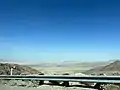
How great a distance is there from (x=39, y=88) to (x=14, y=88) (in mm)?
1967

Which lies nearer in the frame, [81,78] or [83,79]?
[83,79]

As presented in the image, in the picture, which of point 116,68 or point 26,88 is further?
point 116,68

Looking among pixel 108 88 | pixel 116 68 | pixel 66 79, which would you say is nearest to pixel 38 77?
pixel 66 79

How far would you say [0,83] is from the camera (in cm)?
2502

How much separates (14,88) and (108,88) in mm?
7079

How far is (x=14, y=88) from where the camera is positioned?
70.6 feet

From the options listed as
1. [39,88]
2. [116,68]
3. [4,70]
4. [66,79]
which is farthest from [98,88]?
[116,68]

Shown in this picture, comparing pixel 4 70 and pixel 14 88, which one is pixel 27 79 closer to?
pixel 14 88

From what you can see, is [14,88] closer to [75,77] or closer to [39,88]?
[39,88]

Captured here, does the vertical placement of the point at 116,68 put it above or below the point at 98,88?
above

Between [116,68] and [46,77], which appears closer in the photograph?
[46,77]

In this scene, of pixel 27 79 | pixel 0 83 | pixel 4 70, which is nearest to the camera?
pixel 27 79

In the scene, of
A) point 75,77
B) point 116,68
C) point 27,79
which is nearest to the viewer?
point 75,77

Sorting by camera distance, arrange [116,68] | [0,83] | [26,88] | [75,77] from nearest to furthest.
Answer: [75,77], [26,88], [0,83], [116,68]
